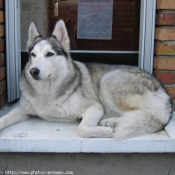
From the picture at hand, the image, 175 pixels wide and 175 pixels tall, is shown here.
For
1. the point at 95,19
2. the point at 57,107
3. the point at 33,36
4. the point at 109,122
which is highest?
the point at 95,19

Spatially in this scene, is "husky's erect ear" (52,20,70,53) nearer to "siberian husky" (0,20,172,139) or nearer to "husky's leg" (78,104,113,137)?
"siberian husky" (0,20,172,139)

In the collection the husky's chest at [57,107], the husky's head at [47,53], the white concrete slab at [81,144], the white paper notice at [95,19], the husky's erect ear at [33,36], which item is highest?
the white paper notice at [95,19]

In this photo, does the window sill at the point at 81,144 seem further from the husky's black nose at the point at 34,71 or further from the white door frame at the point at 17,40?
the white door frame at the point at 17,40

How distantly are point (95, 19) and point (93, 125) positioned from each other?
4.59 ft

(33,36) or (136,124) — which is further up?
(33,36)

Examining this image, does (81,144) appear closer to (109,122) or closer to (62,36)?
(109,122)

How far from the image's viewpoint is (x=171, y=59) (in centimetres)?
331

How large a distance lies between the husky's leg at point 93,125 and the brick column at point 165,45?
782 mm

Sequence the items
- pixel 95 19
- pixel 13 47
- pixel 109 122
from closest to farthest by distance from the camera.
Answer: pixel 109 122 < pixel 13 47 < pixel 95 19

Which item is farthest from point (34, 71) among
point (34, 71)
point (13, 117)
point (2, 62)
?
point (2, 62)

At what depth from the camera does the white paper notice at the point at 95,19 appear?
3.70 meters

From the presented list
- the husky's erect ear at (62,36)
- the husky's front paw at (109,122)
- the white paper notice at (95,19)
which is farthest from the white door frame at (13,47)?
the husky's front paw at (109,122)

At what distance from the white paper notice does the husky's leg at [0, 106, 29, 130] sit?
1162mm

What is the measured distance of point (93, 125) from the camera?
2.88m
